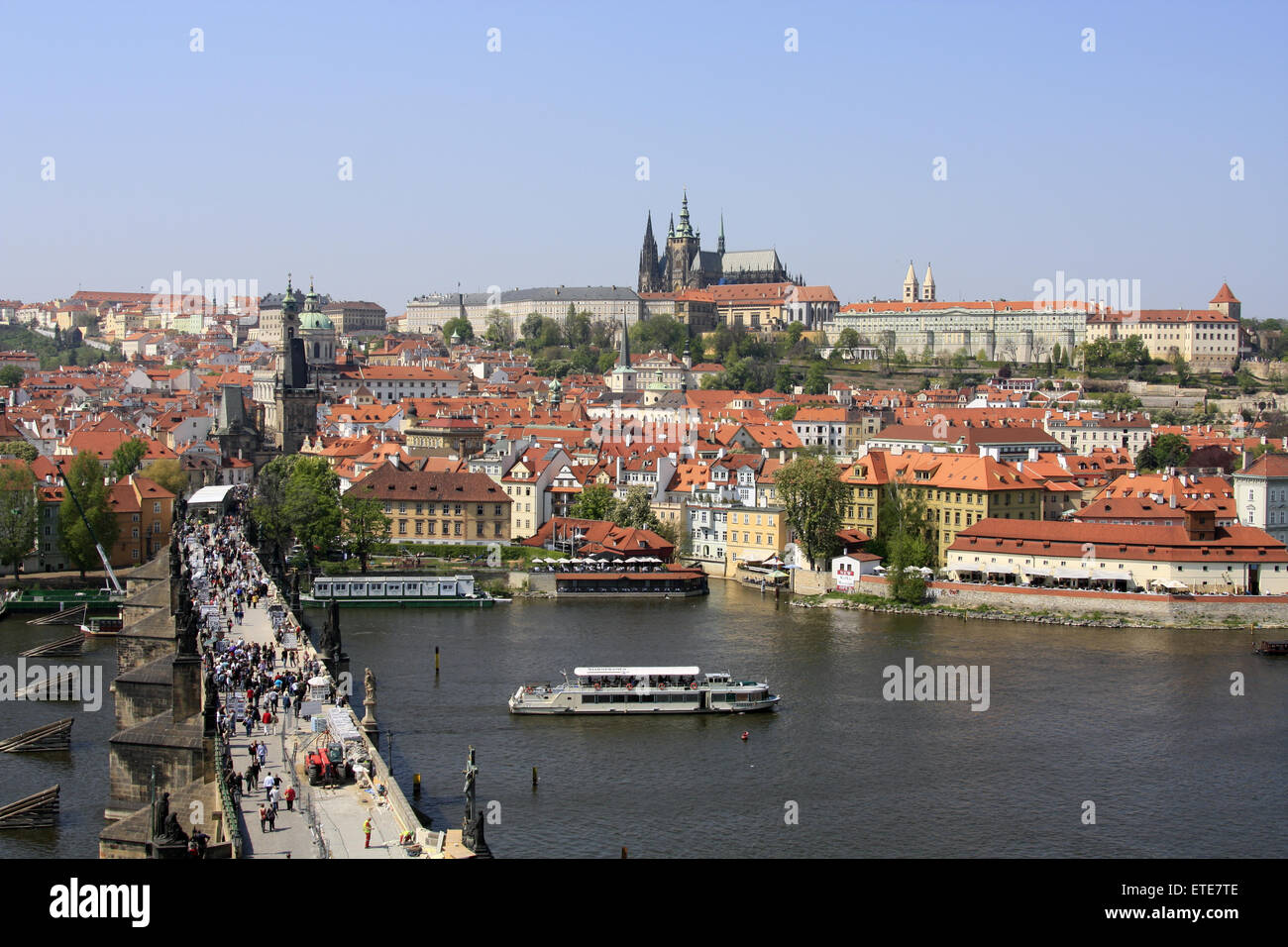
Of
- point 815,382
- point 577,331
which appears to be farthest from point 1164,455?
point 577,331

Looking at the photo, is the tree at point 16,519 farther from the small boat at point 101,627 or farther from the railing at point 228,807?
the railing at point 228,807

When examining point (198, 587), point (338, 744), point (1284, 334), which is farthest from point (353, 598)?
point (1284, 334)

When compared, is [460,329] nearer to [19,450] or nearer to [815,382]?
[815,382]

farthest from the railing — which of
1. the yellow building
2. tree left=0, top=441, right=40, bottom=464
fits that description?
tree left=0, top=441, right=40, bottom=464

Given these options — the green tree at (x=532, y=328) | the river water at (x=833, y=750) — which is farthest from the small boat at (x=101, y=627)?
the green tree at (x=532, y=328)

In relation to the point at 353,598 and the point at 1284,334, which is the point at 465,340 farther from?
the point at 353,598
